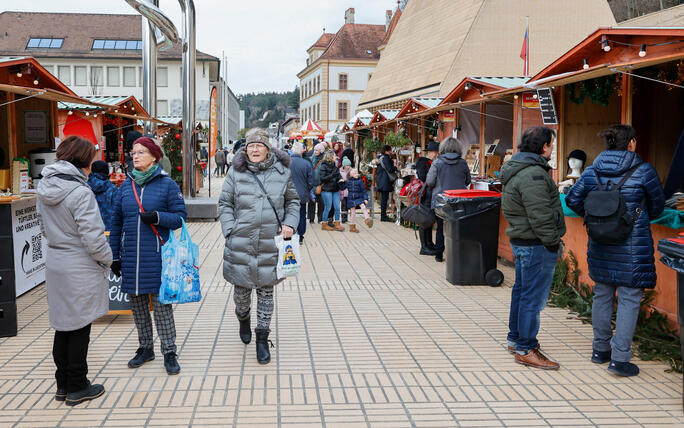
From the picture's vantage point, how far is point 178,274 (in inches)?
194

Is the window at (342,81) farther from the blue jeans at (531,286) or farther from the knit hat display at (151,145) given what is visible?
the knit hat display at (151,145)

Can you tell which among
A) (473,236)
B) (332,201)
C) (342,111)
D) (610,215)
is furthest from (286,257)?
(342,111)

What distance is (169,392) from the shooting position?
15.3 feet

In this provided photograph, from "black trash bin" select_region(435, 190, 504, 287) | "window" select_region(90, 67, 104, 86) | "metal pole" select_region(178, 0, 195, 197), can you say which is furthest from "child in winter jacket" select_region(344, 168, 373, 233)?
"window" select_region(90, 67, 104, 86)

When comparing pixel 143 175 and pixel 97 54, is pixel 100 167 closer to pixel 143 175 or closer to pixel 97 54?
pixel 143 175

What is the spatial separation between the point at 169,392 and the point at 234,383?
465 millimetres

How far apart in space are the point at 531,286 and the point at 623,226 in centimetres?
83

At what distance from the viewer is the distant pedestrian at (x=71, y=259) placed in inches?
169

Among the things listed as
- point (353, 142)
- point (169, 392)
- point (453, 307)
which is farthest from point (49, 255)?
point (353, 142)

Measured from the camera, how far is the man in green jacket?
5.03 m

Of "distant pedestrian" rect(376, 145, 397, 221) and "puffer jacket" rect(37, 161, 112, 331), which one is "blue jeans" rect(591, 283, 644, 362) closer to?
"puffer jacket" rect(37, 161, 112, 331)

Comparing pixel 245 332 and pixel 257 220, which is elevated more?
pixel 257 220

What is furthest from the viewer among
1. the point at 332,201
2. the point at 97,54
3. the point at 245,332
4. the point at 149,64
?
the point at 97,54

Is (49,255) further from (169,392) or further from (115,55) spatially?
(115,55)
